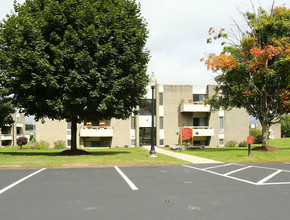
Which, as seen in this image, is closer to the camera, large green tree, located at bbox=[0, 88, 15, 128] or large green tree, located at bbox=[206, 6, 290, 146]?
large green tree, located at bbox=[0, 88, 15, 128]

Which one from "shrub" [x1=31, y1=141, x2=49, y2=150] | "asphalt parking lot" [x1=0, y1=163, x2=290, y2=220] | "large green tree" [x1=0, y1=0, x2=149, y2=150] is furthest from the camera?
"shrub" [x1=31, y1=141, x2=49, y2=150]

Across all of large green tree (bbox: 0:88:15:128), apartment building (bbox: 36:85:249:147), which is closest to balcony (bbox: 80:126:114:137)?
apartment building (bbox: 36:85:249:147)

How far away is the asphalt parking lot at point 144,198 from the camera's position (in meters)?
5.18

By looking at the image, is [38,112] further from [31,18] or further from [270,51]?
[270,51]

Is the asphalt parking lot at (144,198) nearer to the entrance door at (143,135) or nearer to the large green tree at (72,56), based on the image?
the large green tree at (72,56)

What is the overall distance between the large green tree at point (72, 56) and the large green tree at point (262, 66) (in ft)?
32.3

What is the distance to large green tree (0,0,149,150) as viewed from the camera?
671 inches

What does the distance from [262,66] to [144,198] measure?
20.1m

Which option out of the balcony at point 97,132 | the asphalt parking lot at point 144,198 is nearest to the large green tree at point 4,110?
the asphalt parking lot at point 144,198

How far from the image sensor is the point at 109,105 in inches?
699

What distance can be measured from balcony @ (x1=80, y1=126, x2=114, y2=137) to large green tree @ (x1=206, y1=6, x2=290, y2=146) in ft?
56.2

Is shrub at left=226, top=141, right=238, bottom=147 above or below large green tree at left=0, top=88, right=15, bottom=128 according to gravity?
below

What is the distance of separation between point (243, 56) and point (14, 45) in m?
19.0

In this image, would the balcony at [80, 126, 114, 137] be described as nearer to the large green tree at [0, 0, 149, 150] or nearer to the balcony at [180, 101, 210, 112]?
the balcony at [180, 101, 210, 112]
